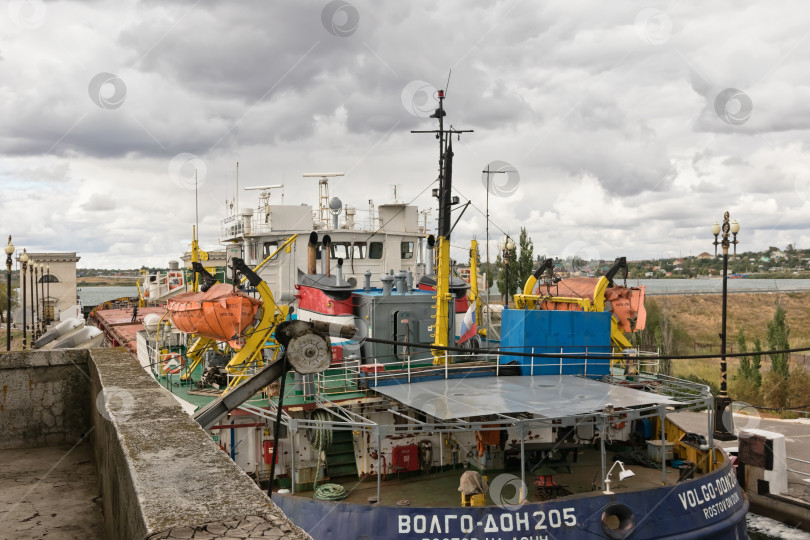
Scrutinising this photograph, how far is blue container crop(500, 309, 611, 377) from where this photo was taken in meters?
14.4

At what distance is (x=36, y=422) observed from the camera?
7.41 metres

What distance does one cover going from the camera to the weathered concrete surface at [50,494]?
4996mm

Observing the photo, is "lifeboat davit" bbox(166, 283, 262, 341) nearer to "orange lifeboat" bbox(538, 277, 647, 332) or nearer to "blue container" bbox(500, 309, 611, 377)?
"blue container" bbox(500, 309, 611, 377)

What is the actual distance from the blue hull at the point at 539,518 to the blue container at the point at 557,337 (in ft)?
13.0

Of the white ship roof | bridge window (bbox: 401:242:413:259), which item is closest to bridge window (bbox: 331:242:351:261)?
bridge window (bbox: 401:242:413:259)

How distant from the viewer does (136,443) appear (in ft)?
12.8

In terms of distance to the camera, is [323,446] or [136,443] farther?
[323,446]

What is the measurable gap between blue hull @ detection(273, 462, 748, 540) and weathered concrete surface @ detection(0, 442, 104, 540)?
4366 millimetres

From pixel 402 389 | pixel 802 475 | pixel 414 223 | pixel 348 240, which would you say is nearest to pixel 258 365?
pixel 402 389

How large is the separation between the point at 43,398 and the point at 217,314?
569 cm

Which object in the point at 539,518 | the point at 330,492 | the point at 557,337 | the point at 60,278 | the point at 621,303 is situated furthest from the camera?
the point at 60,278

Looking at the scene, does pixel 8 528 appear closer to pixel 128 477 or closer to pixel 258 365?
pixel 128 477

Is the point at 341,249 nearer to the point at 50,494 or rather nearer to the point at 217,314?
the point at 217,314

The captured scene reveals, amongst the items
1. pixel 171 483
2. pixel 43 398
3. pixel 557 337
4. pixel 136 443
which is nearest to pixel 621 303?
pixel 557 337
